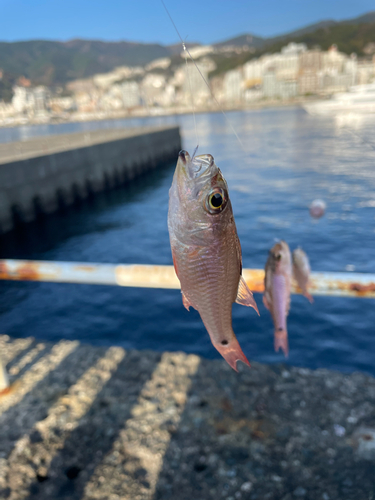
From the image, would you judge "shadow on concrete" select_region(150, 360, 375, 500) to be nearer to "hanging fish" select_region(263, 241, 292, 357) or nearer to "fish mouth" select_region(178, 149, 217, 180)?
"hanging fish" select_region(263, 241, 292, 357)

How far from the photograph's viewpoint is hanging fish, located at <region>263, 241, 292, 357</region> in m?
1.65

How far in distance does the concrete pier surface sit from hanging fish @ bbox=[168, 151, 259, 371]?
2907 mm

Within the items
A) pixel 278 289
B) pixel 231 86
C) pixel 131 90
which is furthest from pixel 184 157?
pixel 231 86

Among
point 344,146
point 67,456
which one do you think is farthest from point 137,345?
point 344,146

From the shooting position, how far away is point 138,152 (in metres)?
32.5

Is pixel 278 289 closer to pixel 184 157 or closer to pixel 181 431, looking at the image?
pixel 184 157

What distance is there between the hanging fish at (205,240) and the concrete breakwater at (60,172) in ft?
58.7

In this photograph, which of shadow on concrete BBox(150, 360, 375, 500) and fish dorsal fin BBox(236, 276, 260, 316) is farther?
shadow on concrete BBox(150, 360, 375, 500)

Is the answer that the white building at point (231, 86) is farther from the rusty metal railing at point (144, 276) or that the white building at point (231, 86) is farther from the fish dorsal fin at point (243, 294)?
the fish dorsal fin at point (243, 294)

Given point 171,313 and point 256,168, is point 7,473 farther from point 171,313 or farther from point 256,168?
point 256,168

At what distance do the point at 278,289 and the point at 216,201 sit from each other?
3.27 feet

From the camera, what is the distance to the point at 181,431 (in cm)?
363

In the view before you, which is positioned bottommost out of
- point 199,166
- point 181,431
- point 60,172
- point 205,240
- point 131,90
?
point 181,431

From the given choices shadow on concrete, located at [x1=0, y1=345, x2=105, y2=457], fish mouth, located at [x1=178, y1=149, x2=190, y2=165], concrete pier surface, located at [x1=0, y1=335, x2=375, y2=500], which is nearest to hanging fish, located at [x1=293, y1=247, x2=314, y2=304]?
fish mouth, located at [x1=178, y1=149, x2=190, y2=165]
